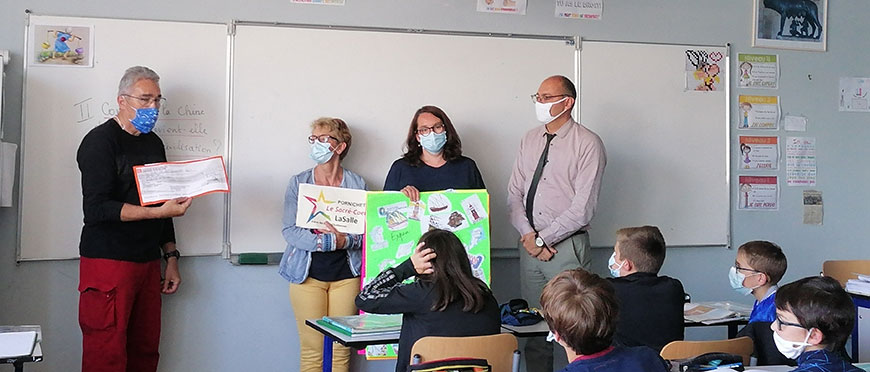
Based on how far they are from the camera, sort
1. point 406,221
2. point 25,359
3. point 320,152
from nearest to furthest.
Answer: point 25,359 → point 406,221 → point 320,152

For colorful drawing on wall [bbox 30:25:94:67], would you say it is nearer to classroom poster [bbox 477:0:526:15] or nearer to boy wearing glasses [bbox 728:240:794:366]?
classroom poster [bbox 477:0:526:15]

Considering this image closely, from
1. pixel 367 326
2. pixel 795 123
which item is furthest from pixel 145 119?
pixel 795 123

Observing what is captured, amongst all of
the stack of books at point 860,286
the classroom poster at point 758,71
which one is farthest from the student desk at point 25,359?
the classroom poster at point 758,71

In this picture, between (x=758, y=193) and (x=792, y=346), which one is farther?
(x=758, y=193)

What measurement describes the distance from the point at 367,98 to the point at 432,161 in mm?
582

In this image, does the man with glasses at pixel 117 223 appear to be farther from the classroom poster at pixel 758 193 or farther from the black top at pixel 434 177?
the classroom poster at pixel 758 193

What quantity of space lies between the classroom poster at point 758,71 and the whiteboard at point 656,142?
0.14m

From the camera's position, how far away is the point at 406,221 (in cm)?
444

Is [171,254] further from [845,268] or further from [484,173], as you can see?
[845,268]

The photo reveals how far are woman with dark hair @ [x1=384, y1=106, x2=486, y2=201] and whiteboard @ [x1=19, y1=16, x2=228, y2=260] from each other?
99cm

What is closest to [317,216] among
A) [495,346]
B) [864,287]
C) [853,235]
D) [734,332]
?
[495,346]

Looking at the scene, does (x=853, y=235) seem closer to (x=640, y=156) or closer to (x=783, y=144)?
(x=783, y=144)

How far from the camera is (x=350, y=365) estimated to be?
4.99m

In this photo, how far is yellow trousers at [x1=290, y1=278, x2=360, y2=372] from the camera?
15.1 feet
